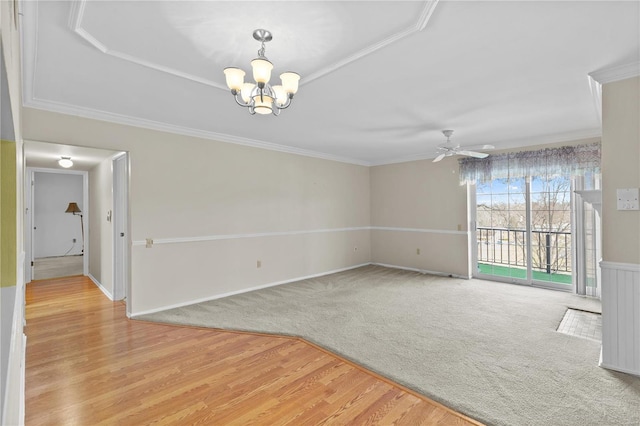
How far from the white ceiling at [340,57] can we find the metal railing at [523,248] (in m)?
1.98

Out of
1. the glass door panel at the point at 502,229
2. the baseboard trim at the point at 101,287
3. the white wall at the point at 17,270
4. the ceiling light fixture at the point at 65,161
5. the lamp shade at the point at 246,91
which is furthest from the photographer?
the glass door panel at the point at 502,229

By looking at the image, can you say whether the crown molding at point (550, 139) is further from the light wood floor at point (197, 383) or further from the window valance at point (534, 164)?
the light wood floor at point (197, 383)

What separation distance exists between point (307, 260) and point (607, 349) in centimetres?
420

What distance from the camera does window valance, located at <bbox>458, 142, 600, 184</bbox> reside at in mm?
4367

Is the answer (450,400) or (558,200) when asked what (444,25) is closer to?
(450,400)

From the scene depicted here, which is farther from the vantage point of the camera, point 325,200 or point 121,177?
point 325,200

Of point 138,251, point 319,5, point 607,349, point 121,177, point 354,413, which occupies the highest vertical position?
point 319,5

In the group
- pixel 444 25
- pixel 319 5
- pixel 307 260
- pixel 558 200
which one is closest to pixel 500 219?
pixel 558 200

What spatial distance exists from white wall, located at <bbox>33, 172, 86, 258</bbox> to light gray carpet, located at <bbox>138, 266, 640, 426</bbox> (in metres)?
6.81

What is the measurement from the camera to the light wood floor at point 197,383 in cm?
200

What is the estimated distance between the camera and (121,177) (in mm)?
4715

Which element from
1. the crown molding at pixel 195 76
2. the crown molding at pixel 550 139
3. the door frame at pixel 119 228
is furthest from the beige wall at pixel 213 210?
the crown molding at pixel 550 139

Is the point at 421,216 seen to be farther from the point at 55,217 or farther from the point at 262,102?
the point at 55,217

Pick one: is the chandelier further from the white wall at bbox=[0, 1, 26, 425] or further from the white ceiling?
the white wall at bbox=[0, 1, 26, 425]
